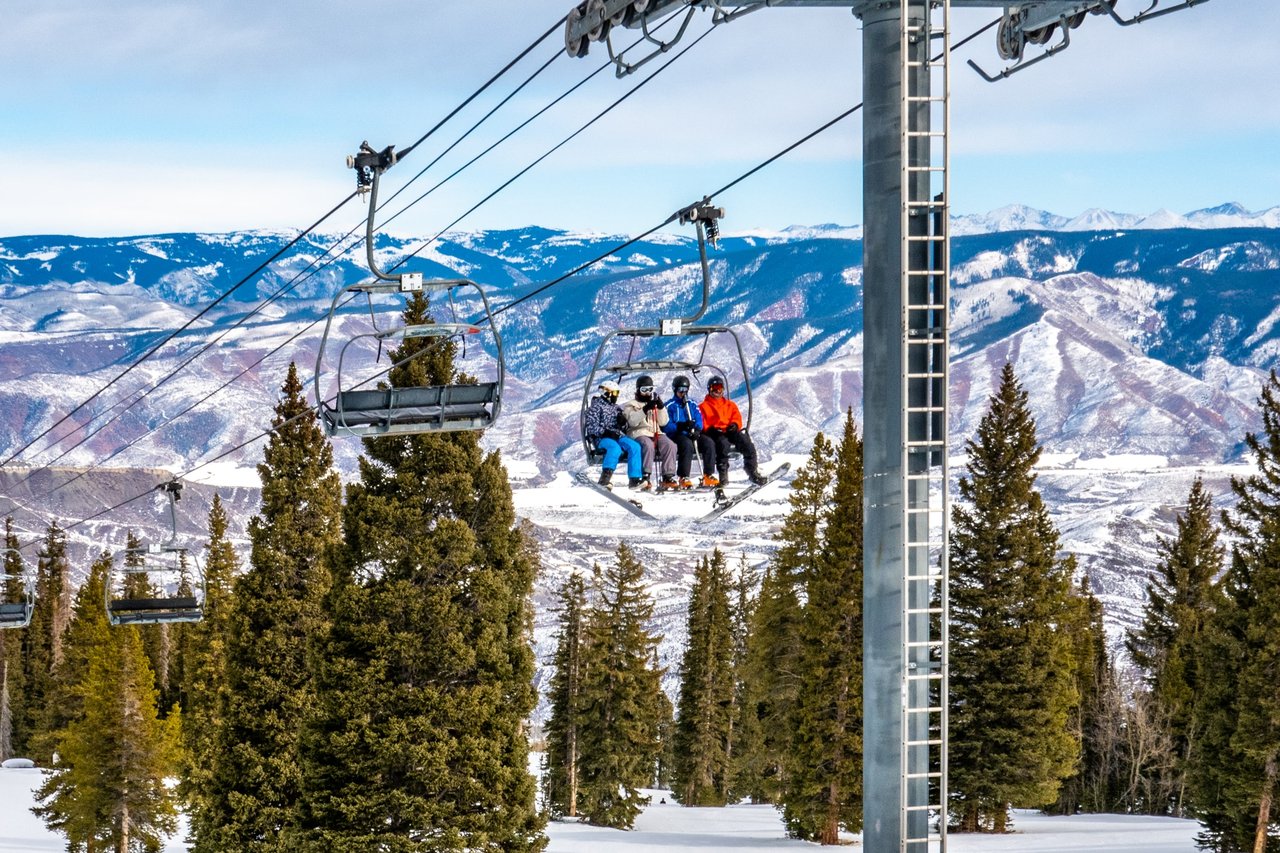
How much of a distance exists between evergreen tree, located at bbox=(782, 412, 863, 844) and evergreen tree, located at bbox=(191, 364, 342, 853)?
48.0 feet

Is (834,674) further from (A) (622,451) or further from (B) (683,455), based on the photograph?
(A) (622,451)

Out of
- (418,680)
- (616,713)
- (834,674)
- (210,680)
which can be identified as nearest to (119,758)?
(210,680)

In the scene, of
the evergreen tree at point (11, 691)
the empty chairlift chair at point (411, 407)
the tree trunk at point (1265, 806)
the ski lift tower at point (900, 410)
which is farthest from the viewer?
the evergreen tree at point (11, 691)

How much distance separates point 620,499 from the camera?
58.0 feet

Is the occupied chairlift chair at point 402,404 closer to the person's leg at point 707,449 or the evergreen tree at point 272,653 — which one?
the person's leg at point 707,449

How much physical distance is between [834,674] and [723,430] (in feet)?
94.1

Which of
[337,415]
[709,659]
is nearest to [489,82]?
[337,415]

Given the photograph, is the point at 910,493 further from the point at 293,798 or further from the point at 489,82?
the point at 293,798

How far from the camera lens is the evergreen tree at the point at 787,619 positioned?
50.2 metres

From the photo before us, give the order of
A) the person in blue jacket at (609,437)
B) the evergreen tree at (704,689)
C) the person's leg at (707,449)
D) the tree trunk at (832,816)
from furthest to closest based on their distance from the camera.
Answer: the evergreen tree at (704,689) → the tree trunk at (832,816) → the person's leg at (707,449) → the person in blue jacket at (609,437)

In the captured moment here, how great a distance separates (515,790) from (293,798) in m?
7.78

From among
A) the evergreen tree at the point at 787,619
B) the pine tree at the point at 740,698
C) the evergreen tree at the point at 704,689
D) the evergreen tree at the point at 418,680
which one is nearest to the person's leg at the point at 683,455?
the evergreen tree at the point at 418,680

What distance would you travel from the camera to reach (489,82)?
14930 mm

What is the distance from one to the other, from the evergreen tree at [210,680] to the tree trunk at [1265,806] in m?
25.1
